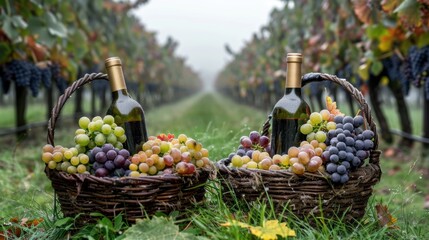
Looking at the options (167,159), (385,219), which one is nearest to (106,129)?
(167,159)

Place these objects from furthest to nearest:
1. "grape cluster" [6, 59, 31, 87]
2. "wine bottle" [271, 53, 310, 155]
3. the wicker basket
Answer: "grape cluster" [6, 59, 31, 87], "wine bottle" [271, 53, 310, 155], the wicker basket

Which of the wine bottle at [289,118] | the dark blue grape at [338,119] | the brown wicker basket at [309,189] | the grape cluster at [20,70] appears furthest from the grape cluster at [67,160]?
the grape cluster at [20,70]

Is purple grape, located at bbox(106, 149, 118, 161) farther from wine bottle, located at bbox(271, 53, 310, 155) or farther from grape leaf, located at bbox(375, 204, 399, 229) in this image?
grape leaf, located at bbox(375, 204, 399, 229)

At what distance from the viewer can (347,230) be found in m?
2.15

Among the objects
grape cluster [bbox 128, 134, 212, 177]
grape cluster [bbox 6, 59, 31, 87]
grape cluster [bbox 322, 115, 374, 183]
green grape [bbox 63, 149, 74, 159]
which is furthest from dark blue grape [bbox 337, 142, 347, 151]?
grape cluster [bbox 6, 59, 31, 87]

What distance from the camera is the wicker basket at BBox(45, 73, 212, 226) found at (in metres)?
1.98

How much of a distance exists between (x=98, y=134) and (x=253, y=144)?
0.68 metres

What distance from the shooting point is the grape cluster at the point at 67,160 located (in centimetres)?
206

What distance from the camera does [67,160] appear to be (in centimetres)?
211

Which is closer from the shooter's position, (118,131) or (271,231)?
(271,231)

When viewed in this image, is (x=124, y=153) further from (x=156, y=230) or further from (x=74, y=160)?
(x=156, y=230)

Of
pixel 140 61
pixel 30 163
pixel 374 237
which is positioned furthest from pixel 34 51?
pixel 140 61

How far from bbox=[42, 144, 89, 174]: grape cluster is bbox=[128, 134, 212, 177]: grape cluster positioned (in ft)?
0.59

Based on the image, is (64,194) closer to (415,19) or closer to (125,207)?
(125,207)
